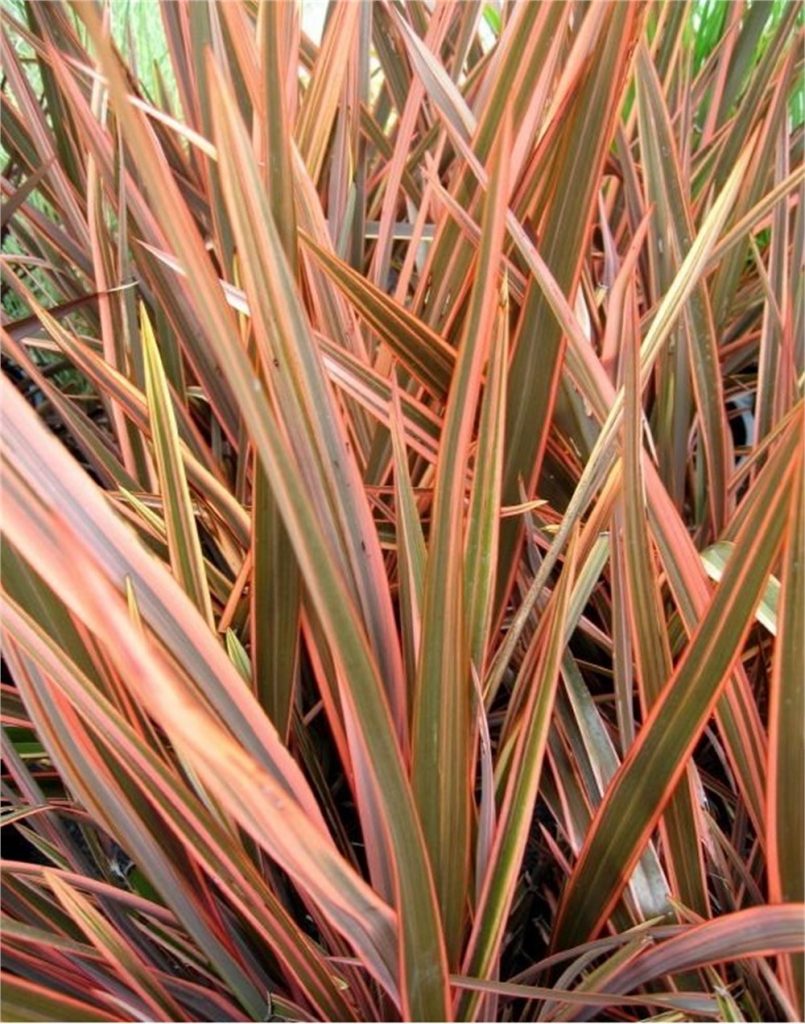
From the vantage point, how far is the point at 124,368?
656 millimetres

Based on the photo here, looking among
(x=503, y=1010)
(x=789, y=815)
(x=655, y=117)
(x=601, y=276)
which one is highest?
(x=655, y=117)

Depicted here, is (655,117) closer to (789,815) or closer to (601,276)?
(601,276)

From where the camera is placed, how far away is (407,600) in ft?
1.41

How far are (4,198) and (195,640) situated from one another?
68cm

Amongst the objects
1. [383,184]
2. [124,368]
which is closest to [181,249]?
[124,368]

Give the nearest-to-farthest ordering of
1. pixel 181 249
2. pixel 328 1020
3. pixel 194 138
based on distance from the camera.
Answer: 1. pixel 181 249
2. pixel 328 1020
3. pixel 194 138

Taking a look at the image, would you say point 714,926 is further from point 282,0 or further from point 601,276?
point 601,276

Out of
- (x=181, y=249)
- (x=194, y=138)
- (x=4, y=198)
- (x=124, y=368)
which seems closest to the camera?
(x=181, y=249)

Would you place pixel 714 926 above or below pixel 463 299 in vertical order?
below

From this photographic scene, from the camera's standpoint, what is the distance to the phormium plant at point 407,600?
30cm

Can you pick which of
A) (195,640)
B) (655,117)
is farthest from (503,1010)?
(655,117)

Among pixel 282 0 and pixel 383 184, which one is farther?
pixel 383 184

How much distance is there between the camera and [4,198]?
0.84 meters

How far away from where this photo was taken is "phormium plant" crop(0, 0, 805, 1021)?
0.30m
